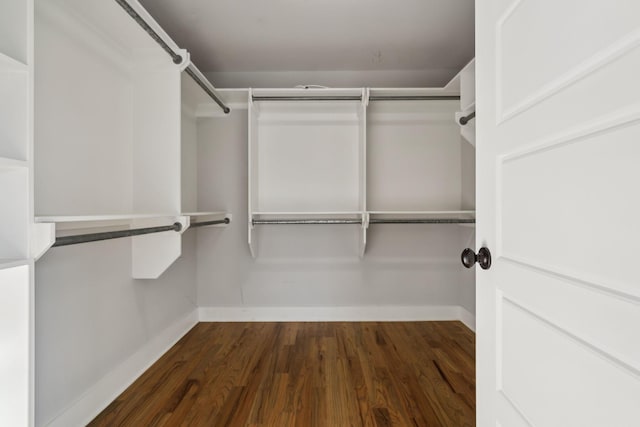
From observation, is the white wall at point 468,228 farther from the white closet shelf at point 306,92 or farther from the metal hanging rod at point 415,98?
the white closet shelf at point 306,92

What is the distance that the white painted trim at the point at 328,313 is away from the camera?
2.93 metres

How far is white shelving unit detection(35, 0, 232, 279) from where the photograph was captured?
1360 millimetres

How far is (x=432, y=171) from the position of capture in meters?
2.91

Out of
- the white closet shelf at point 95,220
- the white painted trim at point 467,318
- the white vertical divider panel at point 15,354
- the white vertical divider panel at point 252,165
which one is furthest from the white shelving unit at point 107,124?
the white painted trim at point 467,318

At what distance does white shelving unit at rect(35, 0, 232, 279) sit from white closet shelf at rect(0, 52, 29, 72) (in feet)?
1.35

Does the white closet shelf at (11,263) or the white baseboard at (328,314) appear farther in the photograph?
the white baseboard at (328,314)
